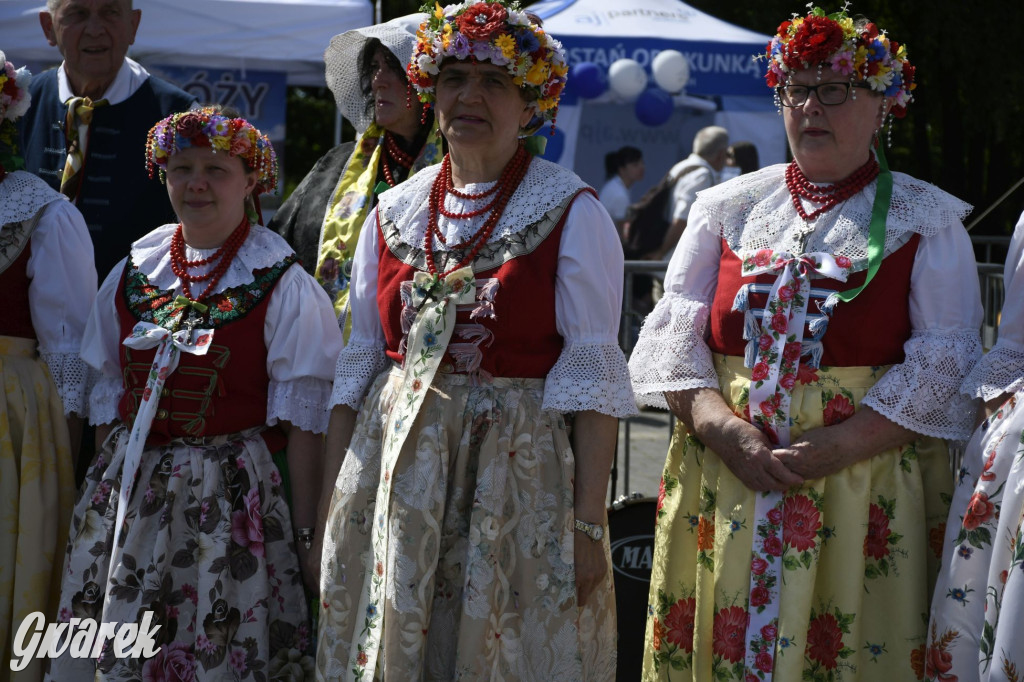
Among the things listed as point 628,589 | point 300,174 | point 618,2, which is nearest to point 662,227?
point 618,2

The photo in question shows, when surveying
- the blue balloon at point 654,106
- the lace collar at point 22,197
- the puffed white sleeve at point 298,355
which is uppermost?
the blue balloon at point 654,106

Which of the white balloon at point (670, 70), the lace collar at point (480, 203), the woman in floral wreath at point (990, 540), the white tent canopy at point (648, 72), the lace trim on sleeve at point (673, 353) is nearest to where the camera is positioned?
the woman in floral wreath at point (990, 540)

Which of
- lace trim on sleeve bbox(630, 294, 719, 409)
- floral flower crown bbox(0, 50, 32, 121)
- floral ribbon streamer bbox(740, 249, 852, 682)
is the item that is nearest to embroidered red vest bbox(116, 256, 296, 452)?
floral flower crown bbox(0, 50, 32, 121)

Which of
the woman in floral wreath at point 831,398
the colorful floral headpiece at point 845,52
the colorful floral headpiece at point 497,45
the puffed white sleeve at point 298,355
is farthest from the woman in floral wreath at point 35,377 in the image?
the colorful floral headpiece at point 845,52

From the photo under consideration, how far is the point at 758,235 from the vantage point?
3176mm

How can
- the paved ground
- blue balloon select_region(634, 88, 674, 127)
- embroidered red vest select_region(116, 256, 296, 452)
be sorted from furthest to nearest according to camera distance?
blue balloon select_region(634, 88, 674, 127)
the paved ground
embroidered red vest select_region(116, 256, 296, 452)

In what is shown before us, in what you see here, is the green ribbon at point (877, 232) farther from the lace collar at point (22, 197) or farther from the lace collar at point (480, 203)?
the lace collar at point (22, 197)

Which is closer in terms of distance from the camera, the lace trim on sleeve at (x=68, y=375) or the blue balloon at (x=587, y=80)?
the lace trim on sleeve at (x=68, y=375)

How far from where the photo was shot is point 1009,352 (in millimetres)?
2900

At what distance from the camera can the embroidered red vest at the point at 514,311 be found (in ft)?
9.48

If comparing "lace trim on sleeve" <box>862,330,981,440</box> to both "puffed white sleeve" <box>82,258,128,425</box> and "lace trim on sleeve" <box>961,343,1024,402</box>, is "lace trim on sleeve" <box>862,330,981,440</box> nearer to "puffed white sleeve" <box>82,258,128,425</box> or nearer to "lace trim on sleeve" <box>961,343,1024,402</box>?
"lace trim on sleeve" <box>961,343,1024,402</box>

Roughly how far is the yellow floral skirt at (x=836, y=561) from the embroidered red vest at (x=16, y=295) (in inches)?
82.3

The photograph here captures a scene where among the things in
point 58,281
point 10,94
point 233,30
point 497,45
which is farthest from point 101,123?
point 233,30

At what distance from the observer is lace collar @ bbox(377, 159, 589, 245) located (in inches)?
116
